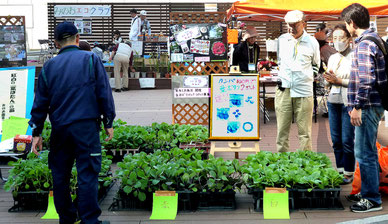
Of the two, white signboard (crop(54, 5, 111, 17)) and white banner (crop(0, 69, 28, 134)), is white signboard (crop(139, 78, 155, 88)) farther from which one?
white banner (crop(0, 69, 28, 134))

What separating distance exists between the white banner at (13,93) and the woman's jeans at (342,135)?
4.14m

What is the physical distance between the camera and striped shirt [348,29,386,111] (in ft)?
15.5

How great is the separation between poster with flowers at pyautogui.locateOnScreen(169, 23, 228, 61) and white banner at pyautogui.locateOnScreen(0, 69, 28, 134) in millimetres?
2963

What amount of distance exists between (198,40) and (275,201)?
4.90 metres

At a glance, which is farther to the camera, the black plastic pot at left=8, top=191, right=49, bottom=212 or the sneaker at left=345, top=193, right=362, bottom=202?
the sneaker at left=345, top=193, right=362, bottom=202

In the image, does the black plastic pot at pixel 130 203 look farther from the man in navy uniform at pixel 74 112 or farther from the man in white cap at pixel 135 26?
the man in white cap at pixel 135 26

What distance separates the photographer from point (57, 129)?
4352mm

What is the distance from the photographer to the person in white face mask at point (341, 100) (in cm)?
580

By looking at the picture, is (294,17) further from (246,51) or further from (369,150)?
(246,51)

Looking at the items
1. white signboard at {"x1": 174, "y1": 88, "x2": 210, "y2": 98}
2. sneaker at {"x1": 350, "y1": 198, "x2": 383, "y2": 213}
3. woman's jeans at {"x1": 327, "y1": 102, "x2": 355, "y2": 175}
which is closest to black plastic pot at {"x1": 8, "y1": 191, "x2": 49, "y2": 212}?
sneaker at {"x1": 350, "y1": 198, "x2": 383, "y2": 213}

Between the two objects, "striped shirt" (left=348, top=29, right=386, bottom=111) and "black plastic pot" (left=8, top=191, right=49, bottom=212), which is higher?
"striped shirt" (left=348, top=29, right=386, bottom=111)

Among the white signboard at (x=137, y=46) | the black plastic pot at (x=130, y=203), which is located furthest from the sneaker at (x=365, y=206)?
the white signboard at (x=137, y=46)

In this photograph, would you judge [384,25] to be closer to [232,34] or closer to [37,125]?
[232,34]

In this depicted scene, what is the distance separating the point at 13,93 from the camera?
7289 mm
